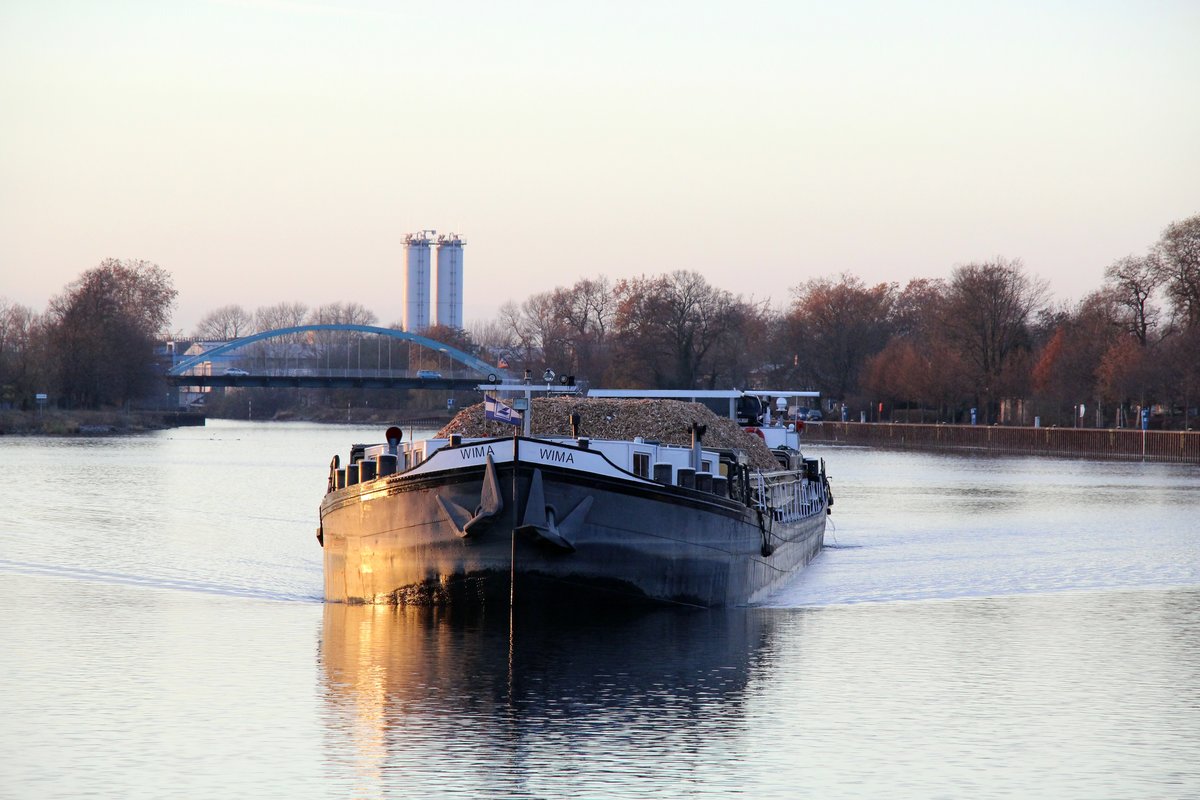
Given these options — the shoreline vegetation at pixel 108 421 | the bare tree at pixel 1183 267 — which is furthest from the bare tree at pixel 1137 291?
the shoreline vegetation at pixel 108 421

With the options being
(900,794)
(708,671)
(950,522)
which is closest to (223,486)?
(950,522)

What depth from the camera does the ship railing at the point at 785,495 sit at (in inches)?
850

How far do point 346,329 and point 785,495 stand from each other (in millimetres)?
138326

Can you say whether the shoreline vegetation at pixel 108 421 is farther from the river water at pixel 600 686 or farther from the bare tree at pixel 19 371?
the river water at pixel 600 686

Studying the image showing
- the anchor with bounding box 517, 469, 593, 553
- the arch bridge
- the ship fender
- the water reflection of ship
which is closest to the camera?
the water reflection of ship

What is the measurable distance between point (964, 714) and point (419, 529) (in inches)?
265

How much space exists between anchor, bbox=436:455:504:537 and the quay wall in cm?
5027

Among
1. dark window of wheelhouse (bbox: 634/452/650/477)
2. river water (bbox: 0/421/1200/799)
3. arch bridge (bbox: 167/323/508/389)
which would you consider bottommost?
river water (bbox: 0/421/1200/799)

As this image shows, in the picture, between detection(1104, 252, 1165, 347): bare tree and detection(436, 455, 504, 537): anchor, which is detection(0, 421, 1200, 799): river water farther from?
detection(1104, 252, 1165, 347): bare tree

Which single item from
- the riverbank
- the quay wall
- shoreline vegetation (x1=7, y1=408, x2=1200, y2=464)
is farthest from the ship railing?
the riverbank

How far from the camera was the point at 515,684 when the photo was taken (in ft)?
45.3

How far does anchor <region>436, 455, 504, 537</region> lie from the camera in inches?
650

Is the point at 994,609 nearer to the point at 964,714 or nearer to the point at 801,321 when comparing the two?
the point at 964,714

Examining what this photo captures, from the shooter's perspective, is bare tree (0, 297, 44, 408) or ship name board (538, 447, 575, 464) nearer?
ship name board (538, 447, 575, 464)
